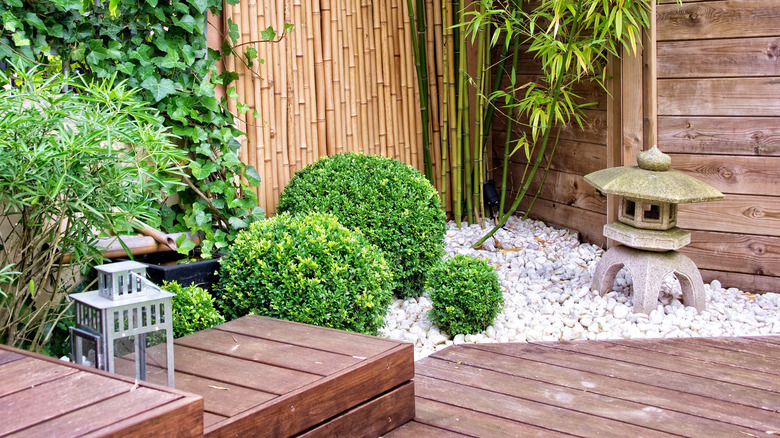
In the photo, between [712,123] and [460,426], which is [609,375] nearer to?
[460,426]

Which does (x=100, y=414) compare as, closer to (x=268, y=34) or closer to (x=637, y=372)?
(x=637, y=372)

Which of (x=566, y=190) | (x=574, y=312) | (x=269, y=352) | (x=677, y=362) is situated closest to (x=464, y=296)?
(x=574, y=312)

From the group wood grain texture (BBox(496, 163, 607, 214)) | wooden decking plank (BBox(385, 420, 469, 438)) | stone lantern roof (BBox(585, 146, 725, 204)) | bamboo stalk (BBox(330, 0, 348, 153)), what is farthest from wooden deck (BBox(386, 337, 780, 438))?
bamboo stalk (BBox(330, 0, 348, 153))

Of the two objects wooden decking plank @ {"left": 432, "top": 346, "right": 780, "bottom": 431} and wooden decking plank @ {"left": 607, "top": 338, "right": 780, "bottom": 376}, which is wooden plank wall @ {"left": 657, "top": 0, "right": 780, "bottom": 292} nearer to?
wooden decking plank @ {"left": 607, "top": 338, "right": 780, "bottom": 376}

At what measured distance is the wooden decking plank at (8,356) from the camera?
5.15 feet

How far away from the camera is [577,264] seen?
3.94m

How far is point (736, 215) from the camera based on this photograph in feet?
11.6

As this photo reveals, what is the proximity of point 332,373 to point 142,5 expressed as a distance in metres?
1.71

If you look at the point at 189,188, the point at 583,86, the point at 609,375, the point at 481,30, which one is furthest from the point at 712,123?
the point at 189,188

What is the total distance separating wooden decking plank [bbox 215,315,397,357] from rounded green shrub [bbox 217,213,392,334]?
222 millimetres

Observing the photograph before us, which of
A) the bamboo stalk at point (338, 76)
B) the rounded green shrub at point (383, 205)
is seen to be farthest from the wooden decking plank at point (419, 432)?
the bamboo stalk at point (338, 76)

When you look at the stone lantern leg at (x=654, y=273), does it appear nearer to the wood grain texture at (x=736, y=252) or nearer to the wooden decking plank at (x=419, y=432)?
the wood grain texture at (x=736, y=252)

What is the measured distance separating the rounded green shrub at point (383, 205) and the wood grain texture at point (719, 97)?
129 cm

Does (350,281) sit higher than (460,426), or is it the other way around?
(350,281)
